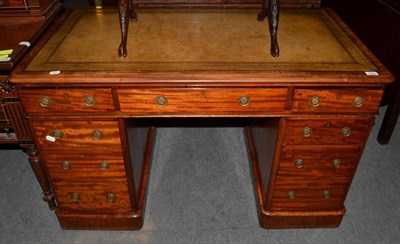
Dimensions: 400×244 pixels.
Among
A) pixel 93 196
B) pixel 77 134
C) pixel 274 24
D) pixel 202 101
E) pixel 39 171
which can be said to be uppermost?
pixel 274 24

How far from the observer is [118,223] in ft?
7.30

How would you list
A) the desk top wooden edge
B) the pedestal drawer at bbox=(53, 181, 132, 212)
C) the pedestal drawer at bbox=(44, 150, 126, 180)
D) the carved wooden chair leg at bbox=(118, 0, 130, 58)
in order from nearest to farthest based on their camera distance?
the desk top wooden edge < the carved wooden chair leg at bbox=(118, 0, 130, 58) < the pedestal drawer at bbox=(44, 150, 126, 180) < the pedestal drawer at bbox=(53, 181, 132, 212)

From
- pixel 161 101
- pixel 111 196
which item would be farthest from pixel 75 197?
pixel 161 101

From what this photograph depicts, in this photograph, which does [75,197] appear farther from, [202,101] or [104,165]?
[202,101]

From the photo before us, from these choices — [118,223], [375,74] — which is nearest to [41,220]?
[118,223]

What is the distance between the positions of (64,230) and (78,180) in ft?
1.53

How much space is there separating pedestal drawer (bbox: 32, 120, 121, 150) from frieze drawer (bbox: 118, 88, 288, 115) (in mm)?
169

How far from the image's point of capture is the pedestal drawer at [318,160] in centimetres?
192

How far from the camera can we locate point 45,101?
5.53ft

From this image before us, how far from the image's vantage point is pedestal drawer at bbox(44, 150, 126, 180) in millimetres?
1916

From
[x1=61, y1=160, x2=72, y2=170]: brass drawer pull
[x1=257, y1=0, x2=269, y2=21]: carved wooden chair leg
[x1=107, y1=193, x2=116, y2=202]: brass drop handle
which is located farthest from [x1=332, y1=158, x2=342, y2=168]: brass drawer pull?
[x1=61, y1=160, x2=72, y2=170]: brass drawer pull

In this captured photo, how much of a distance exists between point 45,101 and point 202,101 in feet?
2.40

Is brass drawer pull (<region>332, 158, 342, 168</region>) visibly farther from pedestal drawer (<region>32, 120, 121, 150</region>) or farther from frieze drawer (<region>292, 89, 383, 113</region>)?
pedestal drawer (<region>32, 120, 121, 150</region>)

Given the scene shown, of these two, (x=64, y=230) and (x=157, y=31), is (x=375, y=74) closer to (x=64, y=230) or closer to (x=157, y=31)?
(x=157, y=31)
